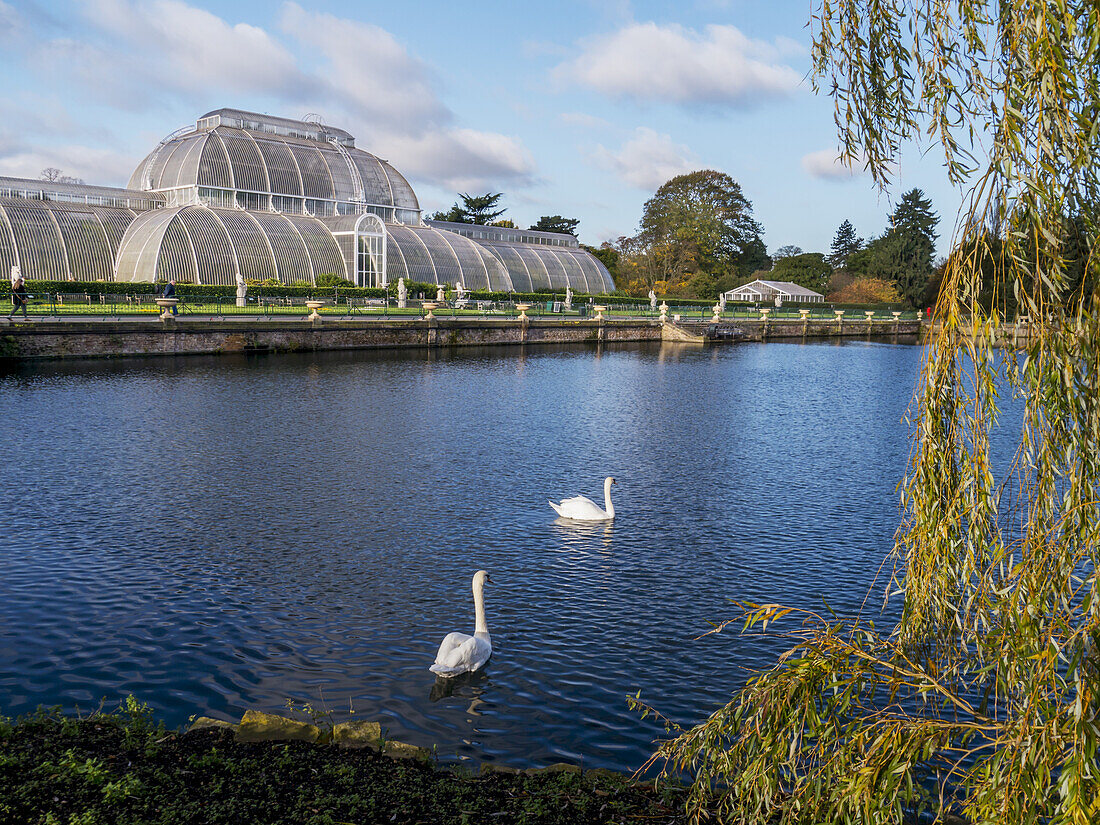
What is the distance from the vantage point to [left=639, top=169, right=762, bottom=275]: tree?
12019 cm

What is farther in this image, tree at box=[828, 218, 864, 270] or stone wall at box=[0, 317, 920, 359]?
tree at box=[828, 218, 864, 270]

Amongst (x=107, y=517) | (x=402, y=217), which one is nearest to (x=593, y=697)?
(x=107, y=517)

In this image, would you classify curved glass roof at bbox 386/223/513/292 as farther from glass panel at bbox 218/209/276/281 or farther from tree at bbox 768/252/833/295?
tree at bbox 768/252/833/295

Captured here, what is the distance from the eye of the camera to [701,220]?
395 ft

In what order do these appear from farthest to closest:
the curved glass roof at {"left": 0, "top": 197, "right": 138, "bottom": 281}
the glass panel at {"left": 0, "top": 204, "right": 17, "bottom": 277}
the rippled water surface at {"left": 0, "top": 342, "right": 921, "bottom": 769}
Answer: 1. the curved glass roof at {"left": 0, "top": 197, "right": 138, "bottom": 281}
2. the glass panel at {"left": 0, "top": 204, "right": 17, "bottom": 277}
3. the rippled water surface at {"left": 0, "top": 342, "right": 921, "bottom": 769}

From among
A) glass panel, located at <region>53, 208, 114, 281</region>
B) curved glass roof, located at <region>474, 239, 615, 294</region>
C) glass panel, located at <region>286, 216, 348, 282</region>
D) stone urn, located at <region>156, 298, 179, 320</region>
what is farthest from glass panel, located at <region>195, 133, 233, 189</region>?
stone urn, located at <region>156, 298, 179, 320</region>

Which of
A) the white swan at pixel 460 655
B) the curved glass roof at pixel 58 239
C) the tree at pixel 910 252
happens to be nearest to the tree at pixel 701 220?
the tree at pixel 910 252

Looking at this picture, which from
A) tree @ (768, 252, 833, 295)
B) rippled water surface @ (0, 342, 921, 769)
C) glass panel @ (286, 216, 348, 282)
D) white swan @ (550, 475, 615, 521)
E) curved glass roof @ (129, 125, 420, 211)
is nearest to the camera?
rippled water surface @ (0, 342, 921, 769)

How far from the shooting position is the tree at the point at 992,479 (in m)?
4.50

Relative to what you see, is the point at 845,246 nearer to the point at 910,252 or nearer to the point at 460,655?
the point at 910,252

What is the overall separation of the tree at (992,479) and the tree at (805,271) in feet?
424

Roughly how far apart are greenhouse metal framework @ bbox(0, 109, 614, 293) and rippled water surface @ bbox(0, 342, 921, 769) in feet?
114

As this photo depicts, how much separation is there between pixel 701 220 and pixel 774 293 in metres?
15.0

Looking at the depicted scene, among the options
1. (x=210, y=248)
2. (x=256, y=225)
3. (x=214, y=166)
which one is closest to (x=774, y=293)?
(x=256, y=225)
